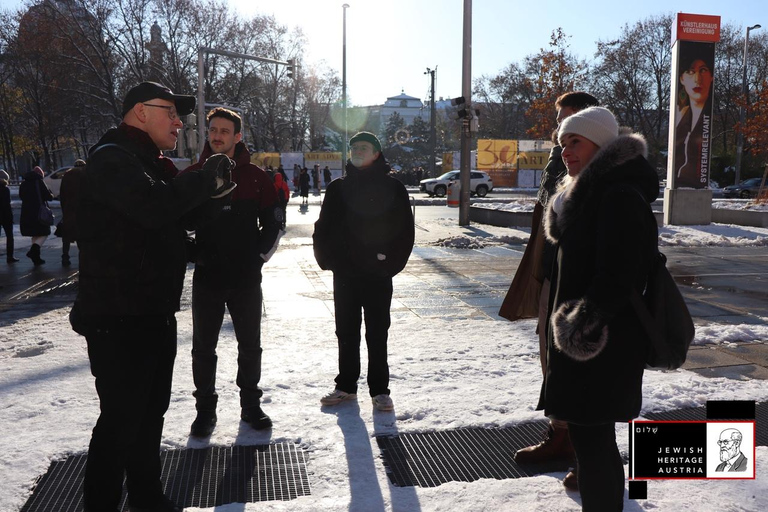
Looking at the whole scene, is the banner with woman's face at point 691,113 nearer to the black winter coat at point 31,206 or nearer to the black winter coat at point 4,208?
the black winter coat at point 31,206

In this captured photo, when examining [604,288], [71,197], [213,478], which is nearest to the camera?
[604,288]

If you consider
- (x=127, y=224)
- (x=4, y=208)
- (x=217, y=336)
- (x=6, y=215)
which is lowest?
(x=217, y=336)

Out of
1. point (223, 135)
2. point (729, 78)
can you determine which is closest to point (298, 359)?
point (223, 135)

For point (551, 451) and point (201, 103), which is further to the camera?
point (201, 103)

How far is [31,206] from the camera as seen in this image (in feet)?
37.8

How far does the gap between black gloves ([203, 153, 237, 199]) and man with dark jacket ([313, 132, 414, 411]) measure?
150cm

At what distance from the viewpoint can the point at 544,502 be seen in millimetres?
2975

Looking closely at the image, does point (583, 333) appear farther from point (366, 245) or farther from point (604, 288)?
point (366, 245)

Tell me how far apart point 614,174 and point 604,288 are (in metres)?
0.43

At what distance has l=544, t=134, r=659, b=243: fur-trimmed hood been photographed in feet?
7.73

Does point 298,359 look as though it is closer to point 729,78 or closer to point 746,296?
point 746,296

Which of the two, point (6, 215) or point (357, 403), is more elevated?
point (6, 215)

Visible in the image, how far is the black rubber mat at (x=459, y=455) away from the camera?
3.29 meters

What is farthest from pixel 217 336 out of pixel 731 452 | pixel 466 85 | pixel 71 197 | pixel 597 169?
pixel 466 85
